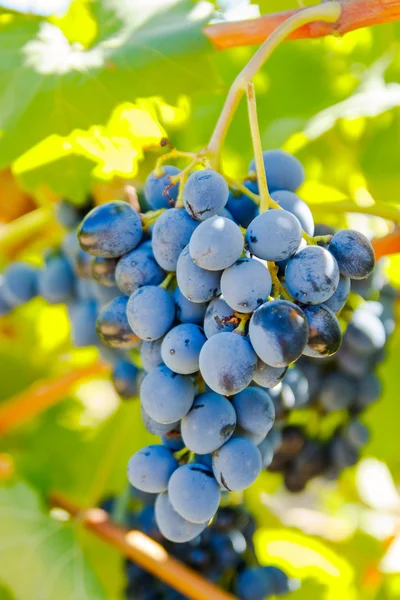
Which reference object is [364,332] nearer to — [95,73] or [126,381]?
[126,381]

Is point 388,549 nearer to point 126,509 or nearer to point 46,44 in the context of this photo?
point 126,509

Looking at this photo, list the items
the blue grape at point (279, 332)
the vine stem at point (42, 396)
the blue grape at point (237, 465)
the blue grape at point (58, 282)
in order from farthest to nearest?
the vine stem at point (42, 396), the blue grape at point (58, 282), the blue grape at point (237, 465), the blue grape at point (279, 332)

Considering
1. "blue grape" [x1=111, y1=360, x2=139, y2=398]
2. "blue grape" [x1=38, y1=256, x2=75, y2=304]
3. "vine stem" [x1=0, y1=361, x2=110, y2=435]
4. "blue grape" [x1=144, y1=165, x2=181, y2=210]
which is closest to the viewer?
"blue grape" [x1=144, y1=165, x2=181, y2=210]

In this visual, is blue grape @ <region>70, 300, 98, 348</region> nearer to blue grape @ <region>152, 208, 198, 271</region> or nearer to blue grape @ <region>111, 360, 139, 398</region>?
blue grape @ <region>111, 360, 139, 398</region>

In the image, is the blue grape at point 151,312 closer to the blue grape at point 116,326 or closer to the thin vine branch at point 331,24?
the blue grape at point 116,326

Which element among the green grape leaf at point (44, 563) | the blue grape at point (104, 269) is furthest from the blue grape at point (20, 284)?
the blue grape at point (104, 269)

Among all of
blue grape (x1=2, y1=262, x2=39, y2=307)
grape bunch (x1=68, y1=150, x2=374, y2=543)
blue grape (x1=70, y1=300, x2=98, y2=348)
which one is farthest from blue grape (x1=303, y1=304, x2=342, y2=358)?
blue grape (x1=2, y1=262, x2=39, y2=307)

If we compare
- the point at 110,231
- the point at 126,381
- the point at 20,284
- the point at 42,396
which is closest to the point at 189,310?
the point at 110,231
